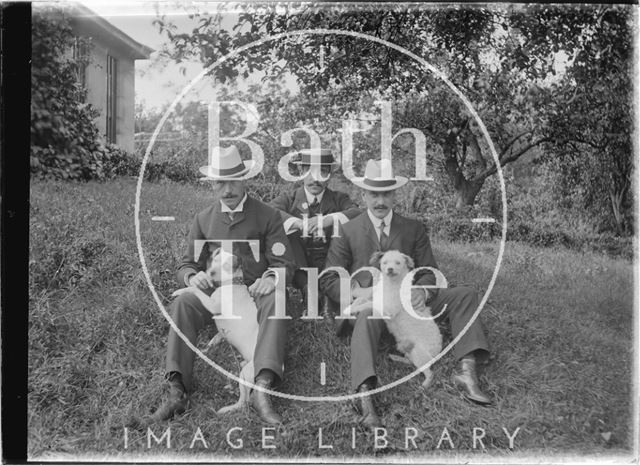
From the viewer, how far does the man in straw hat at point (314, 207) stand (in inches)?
134

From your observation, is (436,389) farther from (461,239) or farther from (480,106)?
(480,106)

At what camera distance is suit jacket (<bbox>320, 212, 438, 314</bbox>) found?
3.35 meters

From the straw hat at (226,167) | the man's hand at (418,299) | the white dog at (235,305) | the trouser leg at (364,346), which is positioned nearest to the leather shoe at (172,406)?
the white dog at (235,305)

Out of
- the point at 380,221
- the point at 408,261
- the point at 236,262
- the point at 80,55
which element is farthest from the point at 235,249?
the point at 80,55

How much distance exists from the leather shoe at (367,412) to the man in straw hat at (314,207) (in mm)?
749

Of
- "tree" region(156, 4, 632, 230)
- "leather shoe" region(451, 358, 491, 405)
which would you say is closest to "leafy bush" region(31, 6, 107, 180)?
"tree" region(156, 4, 632, 230)

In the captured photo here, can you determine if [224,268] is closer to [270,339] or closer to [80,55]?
[270,339]

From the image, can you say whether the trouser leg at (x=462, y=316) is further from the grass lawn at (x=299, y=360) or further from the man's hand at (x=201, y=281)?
the man's hand at (x=201, y=281)

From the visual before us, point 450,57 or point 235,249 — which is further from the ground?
point 450,57

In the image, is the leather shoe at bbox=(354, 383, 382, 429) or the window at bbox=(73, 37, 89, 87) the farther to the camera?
the window at bbox=(73, 37, 89, 87)

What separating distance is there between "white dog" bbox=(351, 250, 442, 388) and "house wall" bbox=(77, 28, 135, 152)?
5.58 feet

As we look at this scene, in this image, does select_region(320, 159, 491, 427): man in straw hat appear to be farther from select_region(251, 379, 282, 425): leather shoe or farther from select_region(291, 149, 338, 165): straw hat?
select_region(251, 379, 282, 425): leather shoe

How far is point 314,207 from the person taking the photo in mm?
3428

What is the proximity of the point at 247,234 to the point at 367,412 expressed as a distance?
1.23 metres
